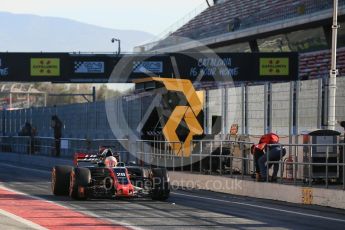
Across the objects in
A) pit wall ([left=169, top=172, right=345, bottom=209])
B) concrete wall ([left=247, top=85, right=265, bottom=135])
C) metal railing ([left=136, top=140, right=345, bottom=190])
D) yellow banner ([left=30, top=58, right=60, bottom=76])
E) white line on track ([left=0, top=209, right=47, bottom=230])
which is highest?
yellow banner ([left=30, top=58, right=60, bottom=76])

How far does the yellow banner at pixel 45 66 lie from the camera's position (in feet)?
132

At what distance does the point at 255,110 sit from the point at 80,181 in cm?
897

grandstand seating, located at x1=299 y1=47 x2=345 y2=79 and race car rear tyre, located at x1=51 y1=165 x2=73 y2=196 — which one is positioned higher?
grandstand seating, located at x1=299 y1=47 x2=345 y2=79

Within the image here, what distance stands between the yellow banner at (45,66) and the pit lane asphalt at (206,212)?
2180cm

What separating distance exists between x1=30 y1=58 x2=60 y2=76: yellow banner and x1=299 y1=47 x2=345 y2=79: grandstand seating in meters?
12.8

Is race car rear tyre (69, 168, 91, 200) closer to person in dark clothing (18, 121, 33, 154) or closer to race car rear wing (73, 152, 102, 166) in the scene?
race car rear wing (73, 152, 102, 166)

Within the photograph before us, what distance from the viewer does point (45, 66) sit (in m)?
40.2

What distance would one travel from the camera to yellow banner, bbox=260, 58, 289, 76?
1618 inches

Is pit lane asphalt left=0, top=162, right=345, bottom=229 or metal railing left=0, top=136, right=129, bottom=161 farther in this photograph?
metal railing left=0, top=136, right=129, bottom=161

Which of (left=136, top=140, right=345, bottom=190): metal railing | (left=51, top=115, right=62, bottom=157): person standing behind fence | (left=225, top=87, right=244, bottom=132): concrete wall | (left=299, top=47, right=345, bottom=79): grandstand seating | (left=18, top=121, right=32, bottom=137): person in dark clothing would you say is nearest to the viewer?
(left=136, top=140, right=345, bottom=190): metal railing

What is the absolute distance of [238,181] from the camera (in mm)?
19359

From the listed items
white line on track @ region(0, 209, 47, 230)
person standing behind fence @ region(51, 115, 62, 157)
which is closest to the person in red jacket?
white line on track @ region(0, 209, 47, 230)

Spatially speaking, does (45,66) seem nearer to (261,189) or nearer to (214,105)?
(214,105)

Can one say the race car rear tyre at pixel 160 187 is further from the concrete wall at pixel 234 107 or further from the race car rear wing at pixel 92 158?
the concrete wall at pixel 234 107
